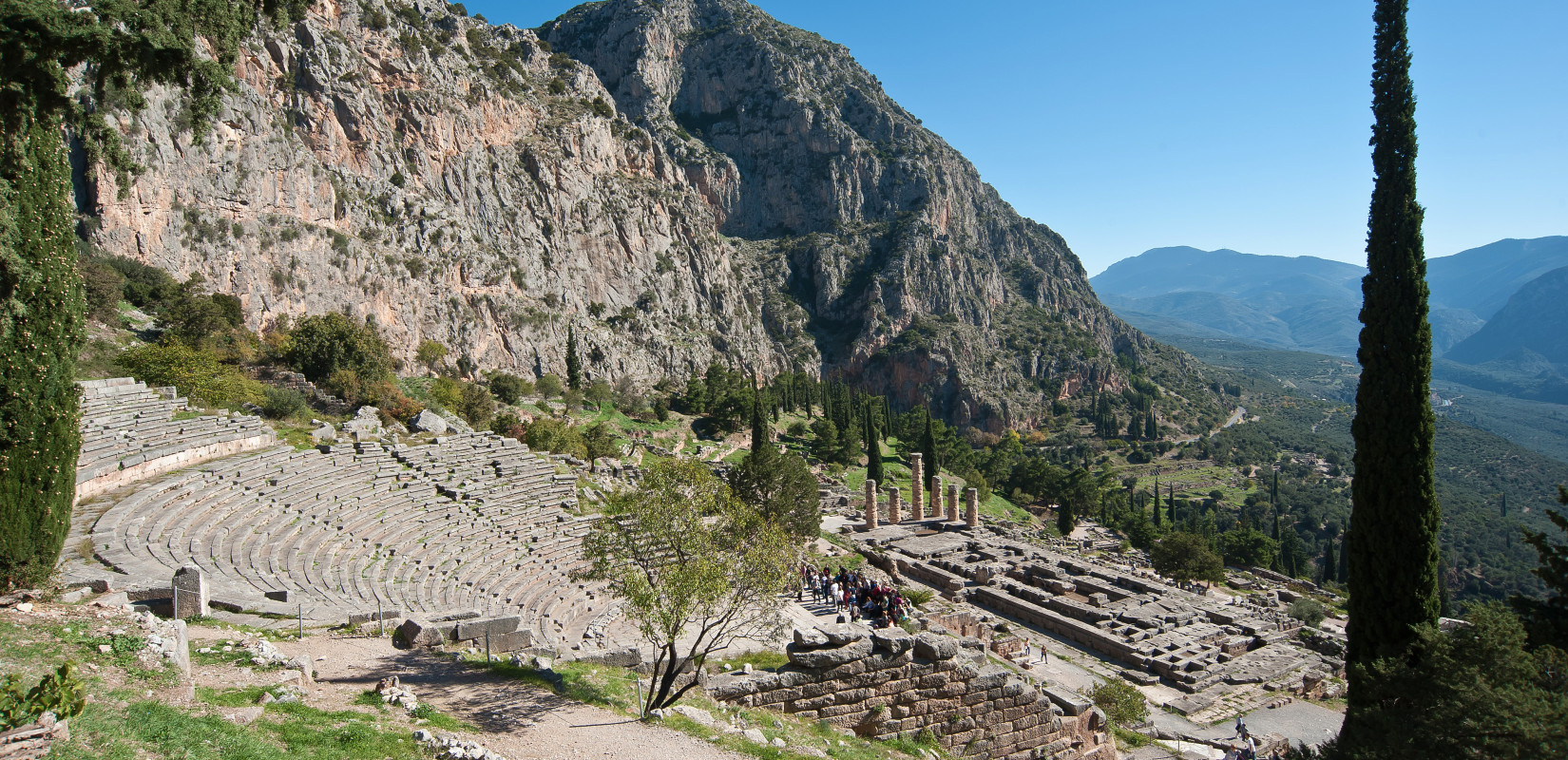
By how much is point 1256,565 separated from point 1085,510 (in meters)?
15.7

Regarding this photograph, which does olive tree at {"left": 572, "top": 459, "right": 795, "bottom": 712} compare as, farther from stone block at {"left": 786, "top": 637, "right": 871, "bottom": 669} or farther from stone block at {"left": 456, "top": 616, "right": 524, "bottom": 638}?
stone block at {"left": 456, "top": 616, "right": 524, "bottom": 638}

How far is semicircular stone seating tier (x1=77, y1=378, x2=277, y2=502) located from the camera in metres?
18.8

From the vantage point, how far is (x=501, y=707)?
11.3 metres

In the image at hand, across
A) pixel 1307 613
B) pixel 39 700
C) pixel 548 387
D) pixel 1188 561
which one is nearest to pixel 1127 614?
pixel 1188 561

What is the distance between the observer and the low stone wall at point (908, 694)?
13.8m

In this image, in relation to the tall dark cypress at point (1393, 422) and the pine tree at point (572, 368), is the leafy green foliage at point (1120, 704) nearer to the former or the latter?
the tall dark cypress at point (1393, 422)

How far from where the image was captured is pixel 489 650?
1415cm

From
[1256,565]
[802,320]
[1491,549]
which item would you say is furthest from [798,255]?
[1491,549]

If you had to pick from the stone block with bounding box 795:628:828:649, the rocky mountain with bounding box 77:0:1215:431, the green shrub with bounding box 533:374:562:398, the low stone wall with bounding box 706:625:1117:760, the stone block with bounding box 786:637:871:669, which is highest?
the rocky mountain with bounding box 77:0:1215:431

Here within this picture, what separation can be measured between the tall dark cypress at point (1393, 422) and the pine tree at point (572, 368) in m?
60.2

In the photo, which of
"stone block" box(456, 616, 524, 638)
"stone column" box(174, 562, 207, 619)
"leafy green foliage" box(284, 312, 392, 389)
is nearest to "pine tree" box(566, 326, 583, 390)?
"leafy green foliage" box(284, 312, 392, 389)

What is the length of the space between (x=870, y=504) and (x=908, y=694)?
30.2 meters

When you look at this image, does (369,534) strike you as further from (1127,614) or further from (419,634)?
(1127,614)

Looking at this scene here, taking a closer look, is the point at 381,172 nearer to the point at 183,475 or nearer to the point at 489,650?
the point at 183,475
